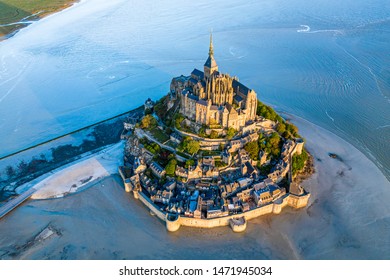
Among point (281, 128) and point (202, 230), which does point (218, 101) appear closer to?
point (281, 128)

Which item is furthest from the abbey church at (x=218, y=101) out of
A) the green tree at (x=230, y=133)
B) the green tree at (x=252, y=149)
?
the green tree at (x=252, y=149)

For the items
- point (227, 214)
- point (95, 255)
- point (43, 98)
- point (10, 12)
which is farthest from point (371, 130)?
point (10, 12)

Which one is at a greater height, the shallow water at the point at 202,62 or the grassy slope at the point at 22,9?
the grassy slope at the point at 22,9

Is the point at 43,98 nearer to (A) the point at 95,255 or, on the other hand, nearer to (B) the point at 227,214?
(A) the point at 95,255

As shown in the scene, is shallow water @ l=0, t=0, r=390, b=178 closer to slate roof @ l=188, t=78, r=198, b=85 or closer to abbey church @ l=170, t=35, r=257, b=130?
abbey church @ l=170, t=35, r=257, b=130

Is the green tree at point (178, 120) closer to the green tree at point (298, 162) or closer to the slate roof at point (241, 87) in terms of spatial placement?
the slate roof at point (241, 87)

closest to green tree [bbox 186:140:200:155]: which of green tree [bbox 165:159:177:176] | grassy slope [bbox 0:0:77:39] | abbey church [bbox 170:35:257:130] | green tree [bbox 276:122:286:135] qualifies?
green tree [bbox 165:159:177:176]

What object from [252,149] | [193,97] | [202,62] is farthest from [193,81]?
[202,62]
